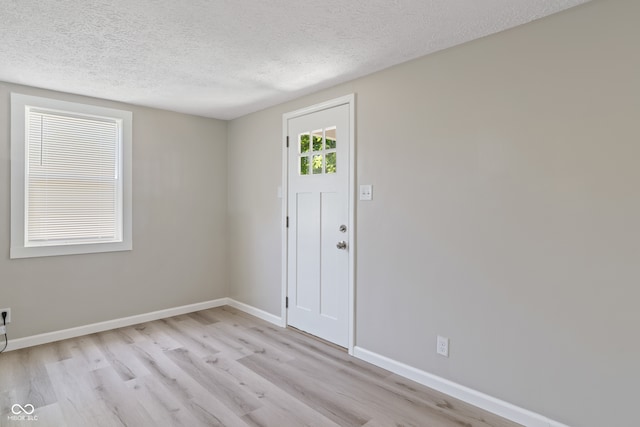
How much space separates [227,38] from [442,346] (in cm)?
251

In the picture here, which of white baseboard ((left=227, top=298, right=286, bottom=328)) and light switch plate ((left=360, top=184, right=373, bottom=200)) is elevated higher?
light switch plate ((left=360, top=184, right=373, bottom=200))

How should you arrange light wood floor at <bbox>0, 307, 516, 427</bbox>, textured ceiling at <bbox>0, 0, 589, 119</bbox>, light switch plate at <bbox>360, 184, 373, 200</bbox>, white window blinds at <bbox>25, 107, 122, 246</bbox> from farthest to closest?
white window blinds at <bbox>25, 107, 122, 246</bbox>, light switch plate at <bbox>360, 184, 373, 200</bbox>, light wood floor at <bbox>0, 307, 516, 427</bbox>, textured ceiling at <bbox>0, 0, 589, 119</bbox>

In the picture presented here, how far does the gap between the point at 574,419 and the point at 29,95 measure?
4723 mm

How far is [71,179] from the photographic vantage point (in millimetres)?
3467

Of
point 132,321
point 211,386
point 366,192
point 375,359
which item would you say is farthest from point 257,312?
point 366,192

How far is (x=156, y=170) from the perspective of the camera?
13.0 ft

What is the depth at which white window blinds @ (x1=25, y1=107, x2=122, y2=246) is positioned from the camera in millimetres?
3271

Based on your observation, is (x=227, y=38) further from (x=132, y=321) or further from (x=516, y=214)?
(x=132, y=321)

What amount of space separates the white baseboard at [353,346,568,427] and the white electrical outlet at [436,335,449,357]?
18 cm

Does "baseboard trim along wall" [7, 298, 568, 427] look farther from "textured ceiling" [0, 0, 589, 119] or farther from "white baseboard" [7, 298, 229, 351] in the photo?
"textured ceiling" [0, 0, 589, 119]

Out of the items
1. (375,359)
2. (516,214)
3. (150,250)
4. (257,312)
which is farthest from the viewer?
(257,312)

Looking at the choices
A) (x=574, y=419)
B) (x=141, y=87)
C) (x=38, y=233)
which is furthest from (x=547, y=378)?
(x=38, y=233)

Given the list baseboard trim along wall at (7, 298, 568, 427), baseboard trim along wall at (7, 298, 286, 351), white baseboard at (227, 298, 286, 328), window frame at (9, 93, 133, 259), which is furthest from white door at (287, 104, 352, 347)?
window frame at (9, 93, 133, 259)

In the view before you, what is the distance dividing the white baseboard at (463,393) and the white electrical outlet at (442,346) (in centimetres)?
18
